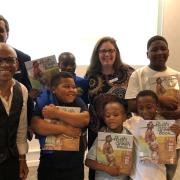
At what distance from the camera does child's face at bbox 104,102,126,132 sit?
74.6 inches

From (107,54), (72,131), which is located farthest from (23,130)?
(107,54)

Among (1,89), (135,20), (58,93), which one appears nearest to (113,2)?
(135,20)

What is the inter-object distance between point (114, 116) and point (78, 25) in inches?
69.1

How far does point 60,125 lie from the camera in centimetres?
175

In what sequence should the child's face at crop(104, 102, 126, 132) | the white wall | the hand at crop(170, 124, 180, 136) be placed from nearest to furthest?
the hand at crop(170, 124, 180, 136) → the child's face at crop(104, 102, 126, 132) → the white wall

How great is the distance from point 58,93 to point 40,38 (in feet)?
5.24

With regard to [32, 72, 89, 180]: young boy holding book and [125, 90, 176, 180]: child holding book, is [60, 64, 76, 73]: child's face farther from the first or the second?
[125, 90, 176, 180]: child holding book

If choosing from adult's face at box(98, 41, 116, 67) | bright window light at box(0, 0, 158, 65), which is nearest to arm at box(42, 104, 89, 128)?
adult's face at box(98, 41, 116, 67)

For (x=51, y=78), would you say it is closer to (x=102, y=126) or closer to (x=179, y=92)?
(x=102, y=126)

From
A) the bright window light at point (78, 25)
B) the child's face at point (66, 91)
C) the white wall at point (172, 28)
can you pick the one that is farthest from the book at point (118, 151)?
the white wall at point (172, 28)

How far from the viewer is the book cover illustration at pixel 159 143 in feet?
5.86

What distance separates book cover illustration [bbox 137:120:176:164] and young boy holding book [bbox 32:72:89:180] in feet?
1.17

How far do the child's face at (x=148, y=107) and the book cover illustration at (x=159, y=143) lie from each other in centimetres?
11

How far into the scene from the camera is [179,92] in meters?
2.03
